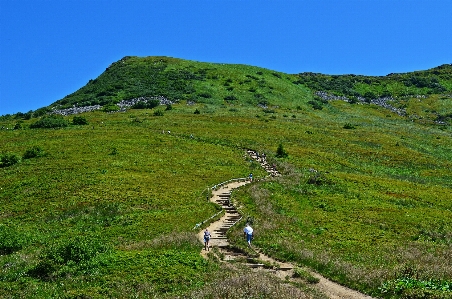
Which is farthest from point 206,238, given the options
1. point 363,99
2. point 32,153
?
point 363,99

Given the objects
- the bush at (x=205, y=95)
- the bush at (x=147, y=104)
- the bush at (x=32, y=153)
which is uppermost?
the bush at (x=205, y=95)

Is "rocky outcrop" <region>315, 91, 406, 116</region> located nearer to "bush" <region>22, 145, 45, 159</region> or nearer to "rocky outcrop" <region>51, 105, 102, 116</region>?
"rocky outcrop" <region>51, 105, 102, 116</region>

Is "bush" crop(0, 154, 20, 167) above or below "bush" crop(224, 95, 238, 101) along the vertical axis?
below

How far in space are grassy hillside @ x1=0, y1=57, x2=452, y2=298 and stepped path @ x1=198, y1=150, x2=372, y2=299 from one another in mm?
801

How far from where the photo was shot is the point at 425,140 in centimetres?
8875

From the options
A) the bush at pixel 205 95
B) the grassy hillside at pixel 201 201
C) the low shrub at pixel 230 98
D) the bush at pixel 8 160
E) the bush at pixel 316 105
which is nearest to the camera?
the grassy hillside at pixel 201 201

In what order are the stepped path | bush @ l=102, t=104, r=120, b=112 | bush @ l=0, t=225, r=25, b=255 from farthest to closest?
bush @ l=102, t=104, r=120, b=112 < bush @ l=0, t=225, r=25, b=255 < the stepped path

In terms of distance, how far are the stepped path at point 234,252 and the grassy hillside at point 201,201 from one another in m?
0.80

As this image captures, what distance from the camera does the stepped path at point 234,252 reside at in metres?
21.3

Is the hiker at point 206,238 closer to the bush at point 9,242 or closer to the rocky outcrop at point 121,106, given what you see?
the bush at point 9,242

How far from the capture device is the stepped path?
70.0ft

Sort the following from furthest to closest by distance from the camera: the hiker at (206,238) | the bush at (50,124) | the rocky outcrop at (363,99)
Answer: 1. the rocky outcrop at (363,99)
2. the bush at (50,124)
3. the hiker at (206,238)

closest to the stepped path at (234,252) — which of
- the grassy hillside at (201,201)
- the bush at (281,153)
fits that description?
the grassy hillside at (201,201)

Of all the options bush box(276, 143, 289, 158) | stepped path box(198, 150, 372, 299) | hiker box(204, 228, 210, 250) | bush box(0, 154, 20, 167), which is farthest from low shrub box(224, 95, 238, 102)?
hiker box(204, 228, 210, 250)
